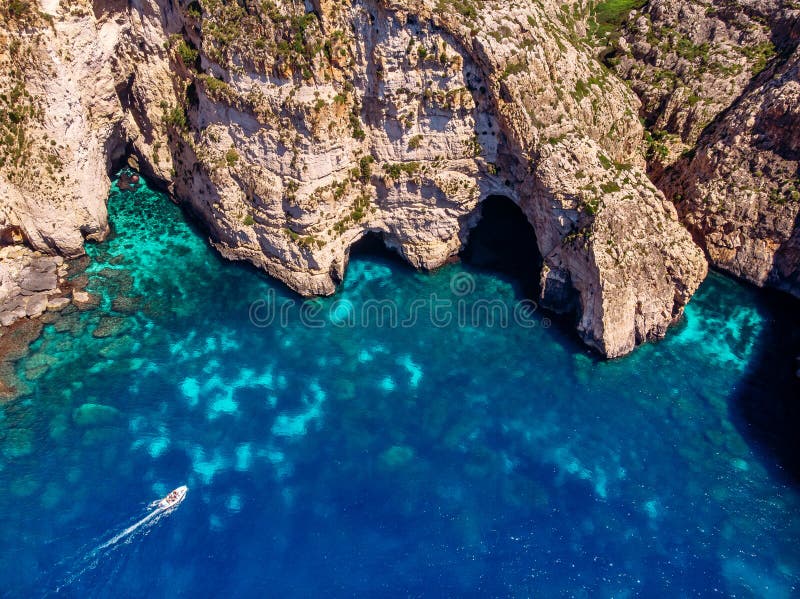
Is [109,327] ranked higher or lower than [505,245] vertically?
lower

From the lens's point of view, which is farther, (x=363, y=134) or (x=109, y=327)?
(x=109, y=327)

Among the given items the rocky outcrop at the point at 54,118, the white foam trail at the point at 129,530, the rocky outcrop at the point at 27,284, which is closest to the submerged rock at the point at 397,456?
the white foam trail at the point at 129,530

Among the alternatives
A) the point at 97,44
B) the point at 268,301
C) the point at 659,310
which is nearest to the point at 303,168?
the point at 268,301

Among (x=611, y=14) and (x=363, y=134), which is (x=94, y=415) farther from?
(x=611, y=14)

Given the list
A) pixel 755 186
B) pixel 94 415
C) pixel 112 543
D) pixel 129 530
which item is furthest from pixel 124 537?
pixel 755 186

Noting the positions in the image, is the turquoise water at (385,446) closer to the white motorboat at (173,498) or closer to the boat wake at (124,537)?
the boat wake at (124,537)

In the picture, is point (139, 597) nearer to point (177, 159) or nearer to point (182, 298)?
point (182, 298)
